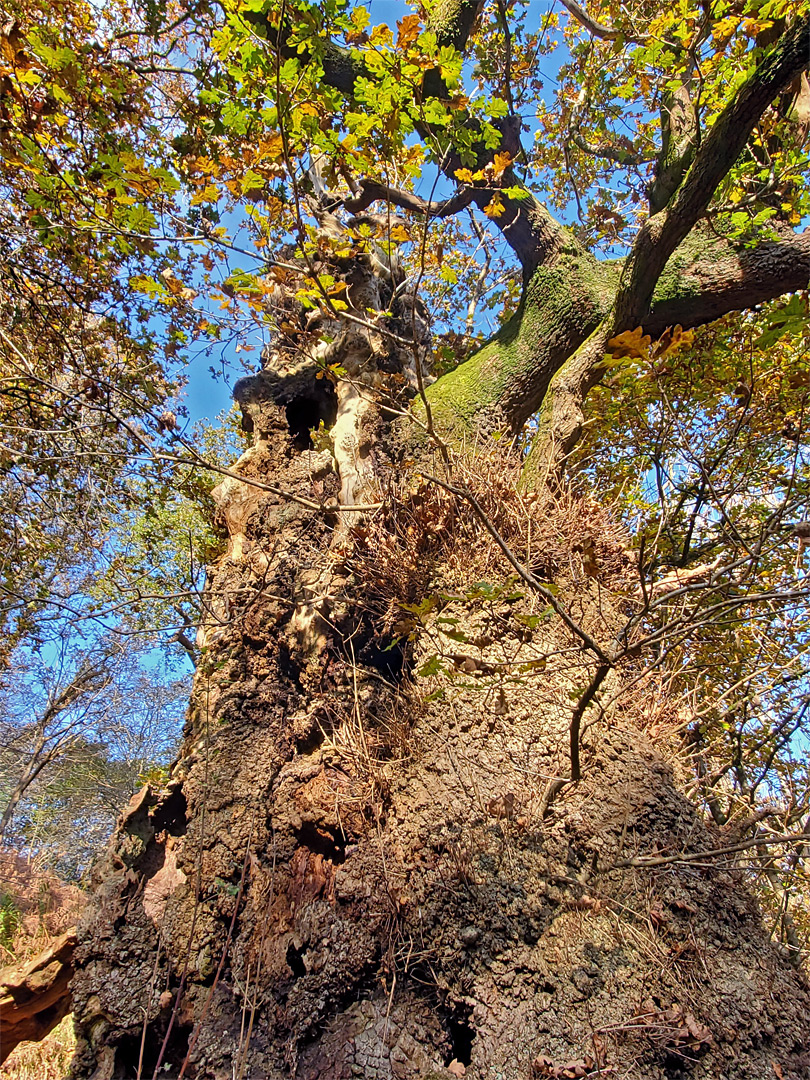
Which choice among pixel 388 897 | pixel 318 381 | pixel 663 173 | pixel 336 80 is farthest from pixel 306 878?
pixel 336 80

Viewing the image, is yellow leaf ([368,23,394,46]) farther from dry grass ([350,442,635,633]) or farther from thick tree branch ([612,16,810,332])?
thick tree branch ([612,16,810,332])

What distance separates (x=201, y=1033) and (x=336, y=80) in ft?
22.7

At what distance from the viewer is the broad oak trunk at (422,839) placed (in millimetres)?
1885

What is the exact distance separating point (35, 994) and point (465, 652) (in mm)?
3883

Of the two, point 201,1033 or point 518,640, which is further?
point 518,640

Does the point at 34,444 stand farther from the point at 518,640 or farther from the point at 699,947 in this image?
the point at 699,947

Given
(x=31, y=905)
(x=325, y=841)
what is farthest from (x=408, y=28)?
(x=31, y=905)

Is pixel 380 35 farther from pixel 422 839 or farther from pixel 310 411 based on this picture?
pixel 422 839

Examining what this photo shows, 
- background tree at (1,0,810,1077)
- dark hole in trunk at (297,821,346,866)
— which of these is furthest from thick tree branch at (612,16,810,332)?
dark hole in trunk at (297,821,346,866)

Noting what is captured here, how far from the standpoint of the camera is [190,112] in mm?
3877

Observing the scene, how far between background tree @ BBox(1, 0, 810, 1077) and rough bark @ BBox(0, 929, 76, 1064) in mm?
1536

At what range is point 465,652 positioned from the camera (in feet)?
9.66

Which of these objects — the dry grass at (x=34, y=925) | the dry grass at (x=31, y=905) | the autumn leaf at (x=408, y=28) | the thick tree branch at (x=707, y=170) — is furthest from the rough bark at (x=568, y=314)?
the dry grass at (x=31, y=905)

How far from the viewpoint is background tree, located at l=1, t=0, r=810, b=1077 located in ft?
6.24
